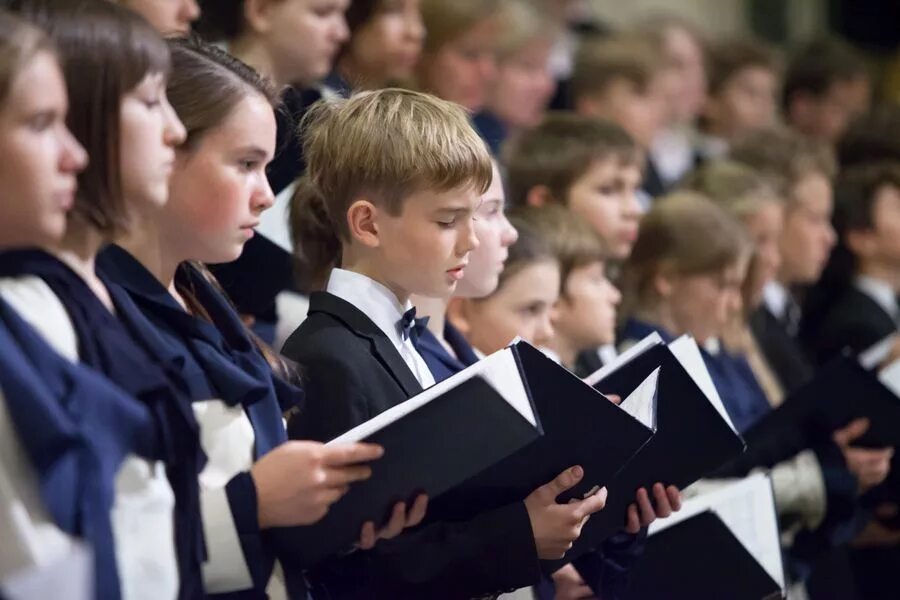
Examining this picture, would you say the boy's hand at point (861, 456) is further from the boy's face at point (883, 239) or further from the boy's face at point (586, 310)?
the boy's face at point (883, 239)

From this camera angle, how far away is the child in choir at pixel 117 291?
5.30 ft

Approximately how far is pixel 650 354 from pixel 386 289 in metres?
0.40

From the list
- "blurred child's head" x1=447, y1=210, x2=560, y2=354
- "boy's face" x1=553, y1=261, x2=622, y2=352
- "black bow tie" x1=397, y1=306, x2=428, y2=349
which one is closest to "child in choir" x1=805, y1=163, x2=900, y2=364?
"boy's face" x1=553, y1=261, x2=622, y2=352

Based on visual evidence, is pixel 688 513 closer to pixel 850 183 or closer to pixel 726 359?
pixel 726 359

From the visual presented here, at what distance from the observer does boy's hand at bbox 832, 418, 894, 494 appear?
3270 millimetres

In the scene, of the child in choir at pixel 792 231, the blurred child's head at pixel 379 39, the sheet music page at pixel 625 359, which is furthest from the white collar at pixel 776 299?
the sheet music page at pixel 625 359

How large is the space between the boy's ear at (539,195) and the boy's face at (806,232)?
1.10 meters

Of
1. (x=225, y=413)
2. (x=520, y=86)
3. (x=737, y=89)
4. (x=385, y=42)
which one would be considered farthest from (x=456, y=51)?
(x=225, y=413)

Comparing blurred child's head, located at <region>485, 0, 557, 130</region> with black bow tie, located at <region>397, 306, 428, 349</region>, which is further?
blurred child's head, located at <region>485, 0, 557, 130</region>

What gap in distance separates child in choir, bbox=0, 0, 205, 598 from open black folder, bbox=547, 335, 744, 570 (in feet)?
2.57

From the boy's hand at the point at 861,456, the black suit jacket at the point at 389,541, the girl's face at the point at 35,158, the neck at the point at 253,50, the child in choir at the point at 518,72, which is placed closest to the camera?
the girl's face at the point at 35,158

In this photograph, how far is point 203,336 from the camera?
187cm

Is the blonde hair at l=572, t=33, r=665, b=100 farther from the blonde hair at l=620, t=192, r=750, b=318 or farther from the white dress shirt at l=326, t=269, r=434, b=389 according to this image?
the white dress shirt at l=326, t=269, r=434, b=389

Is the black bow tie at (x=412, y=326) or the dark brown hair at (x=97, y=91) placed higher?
the dark brown hair at (x=97, y=91)
